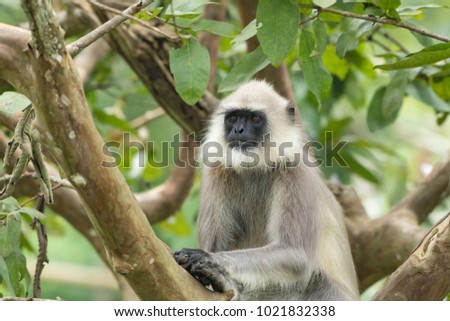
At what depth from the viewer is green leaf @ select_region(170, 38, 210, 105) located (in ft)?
11.3

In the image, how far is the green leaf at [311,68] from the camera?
3652mm

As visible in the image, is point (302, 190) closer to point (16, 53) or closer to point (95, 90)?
point (16, 53)

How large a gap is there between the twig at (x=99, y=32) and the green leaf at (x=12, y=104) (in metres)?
0.43

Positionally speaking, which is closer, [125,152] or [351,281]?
[351,281]

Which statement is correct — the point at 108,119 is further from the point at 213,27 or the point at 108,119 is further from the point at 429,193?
the point at 213,27

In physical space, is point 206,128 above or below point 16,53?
below

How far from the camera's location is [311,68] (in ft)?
12.0

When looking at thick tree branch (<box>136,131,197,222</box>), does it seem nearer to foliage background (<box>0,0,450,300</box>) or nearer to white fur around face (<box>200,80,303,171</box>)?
foliage background (<box>0,0,450,300</box>)

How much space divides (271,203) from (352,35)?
1079 millimetres

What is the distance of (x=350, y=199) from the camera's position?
19.2 feet

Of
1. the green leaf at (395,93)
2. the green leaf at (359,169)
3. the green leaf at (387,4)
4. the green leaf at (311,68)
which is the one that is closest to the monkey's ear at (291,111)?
the green leaf at (395,93)

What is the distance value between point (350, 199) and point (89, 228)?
1.94m

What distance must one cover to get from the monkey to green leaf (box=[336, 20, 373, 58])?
2.59ft
